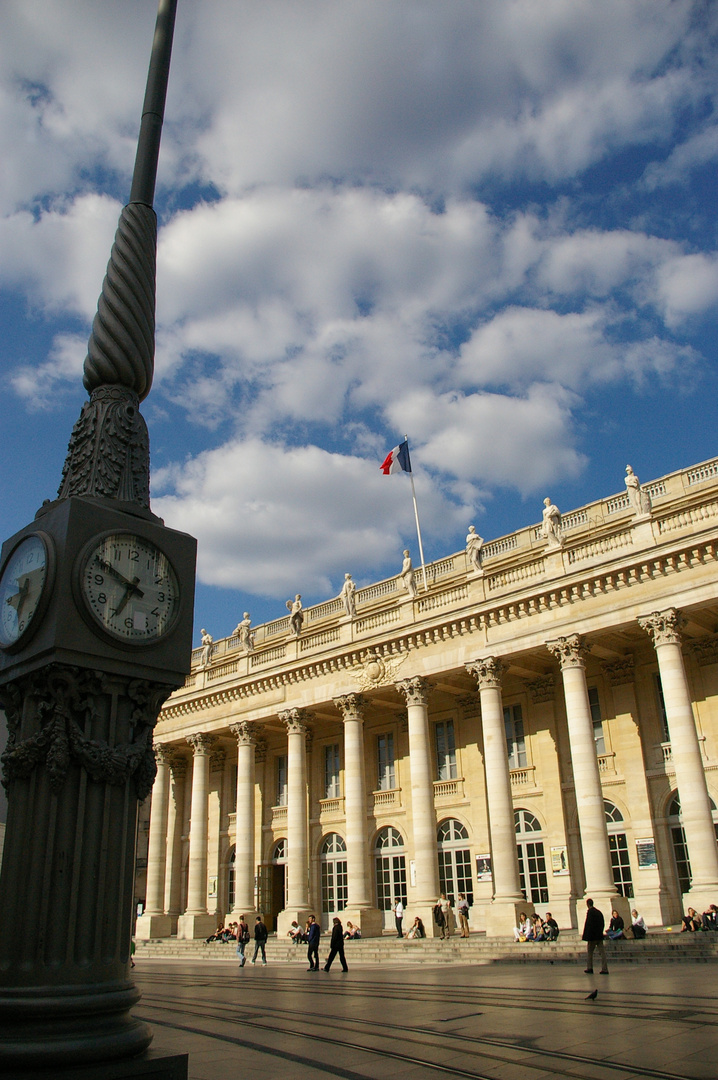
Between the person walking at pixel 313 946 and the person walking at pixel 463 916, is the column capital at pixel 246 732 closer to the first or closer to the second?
the person walking at pixel 463 916

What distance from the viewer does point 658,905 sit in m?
24.9

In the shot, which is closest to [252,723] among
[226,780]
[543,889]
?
[226,780]

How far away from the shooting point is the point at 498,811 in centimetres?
2622

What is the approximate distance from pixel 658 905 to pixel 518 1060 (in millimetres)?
20115

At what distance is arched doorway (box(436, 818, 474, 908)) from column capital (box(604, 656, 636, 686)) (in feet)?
26.4

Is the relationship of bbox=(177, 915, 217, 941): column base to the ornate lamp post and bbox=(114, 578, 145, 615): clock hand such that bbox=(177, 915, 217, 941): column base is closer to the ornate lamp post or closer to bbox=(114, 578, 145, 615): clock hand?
the ornate lamp post

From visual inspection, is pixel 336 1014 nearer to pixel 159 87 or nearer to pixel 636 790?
pixel 159 87

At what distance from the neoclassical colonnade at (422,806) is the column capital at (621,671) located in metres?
0.08

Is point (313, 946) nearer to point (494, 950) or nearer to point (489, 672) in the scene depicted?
point (494, 950)

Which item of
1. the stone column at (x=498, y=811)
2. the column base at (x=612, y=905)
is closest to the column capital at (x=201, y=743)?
the stone column at (x=498, y=811)

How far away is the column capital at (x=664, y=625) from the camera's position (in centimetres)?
2356

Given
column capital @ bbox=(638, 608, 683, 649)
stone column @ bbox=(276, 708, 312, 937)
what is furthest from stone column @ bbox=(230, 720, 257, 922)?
column capital @ bbox=(638, 608, 683, 649)

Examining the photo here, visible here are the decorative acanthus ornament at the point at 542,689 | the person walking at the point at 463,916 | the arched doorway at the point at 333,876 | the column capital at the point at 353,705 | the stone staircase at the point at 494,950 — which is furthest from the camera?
the arched doorway at the point at 333,876

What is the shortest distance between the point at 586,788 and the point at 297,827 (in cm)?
1323
